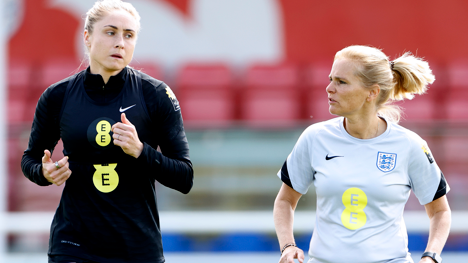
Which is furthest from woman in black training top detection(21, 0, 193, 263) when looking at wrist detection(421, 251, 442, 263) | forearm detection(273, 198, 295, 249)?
wrist detection(421, 251, 442, 263)

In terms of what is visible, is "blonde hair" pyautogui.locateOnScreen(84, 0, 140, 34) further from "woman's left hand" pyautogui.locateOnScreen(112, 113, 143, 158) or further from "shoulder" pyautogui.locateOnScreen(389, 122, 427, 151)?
"shoulder" pyautogui.locateOnScreen(389, 122, 427, 151)

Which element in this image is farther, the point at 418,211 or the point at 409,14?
the point at 409,14

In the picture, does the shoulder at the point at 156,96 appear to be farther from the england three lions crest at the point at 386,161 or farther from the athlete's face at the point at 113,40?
the england three lions crest at the point at 386,161

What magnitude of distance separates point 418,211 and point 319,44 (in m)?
3.24

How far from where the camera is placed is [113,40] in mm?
1939

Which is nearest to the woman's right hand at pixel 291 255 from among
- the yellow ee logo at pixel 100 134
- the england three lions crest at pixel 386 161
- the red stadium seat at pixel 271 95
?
the england three lions crest at pixel 386 161

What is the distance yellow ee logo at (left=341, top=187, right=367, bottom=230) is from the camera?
1896mm

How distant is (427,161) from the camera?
6.43ft

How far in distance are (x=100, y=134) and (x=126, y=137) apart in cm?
15

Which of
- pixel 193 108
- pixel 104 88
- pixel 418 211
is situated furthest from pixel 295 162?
pixel 193 108

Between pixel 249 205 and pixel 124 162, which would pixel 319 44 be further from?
pixel 124 162

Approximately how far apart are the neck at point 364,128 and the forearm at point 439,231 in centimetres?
38

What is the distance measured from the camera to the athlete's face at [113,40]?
1940 mm

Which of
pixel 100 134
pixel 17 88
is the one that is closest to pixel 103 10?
pixel 100 134
